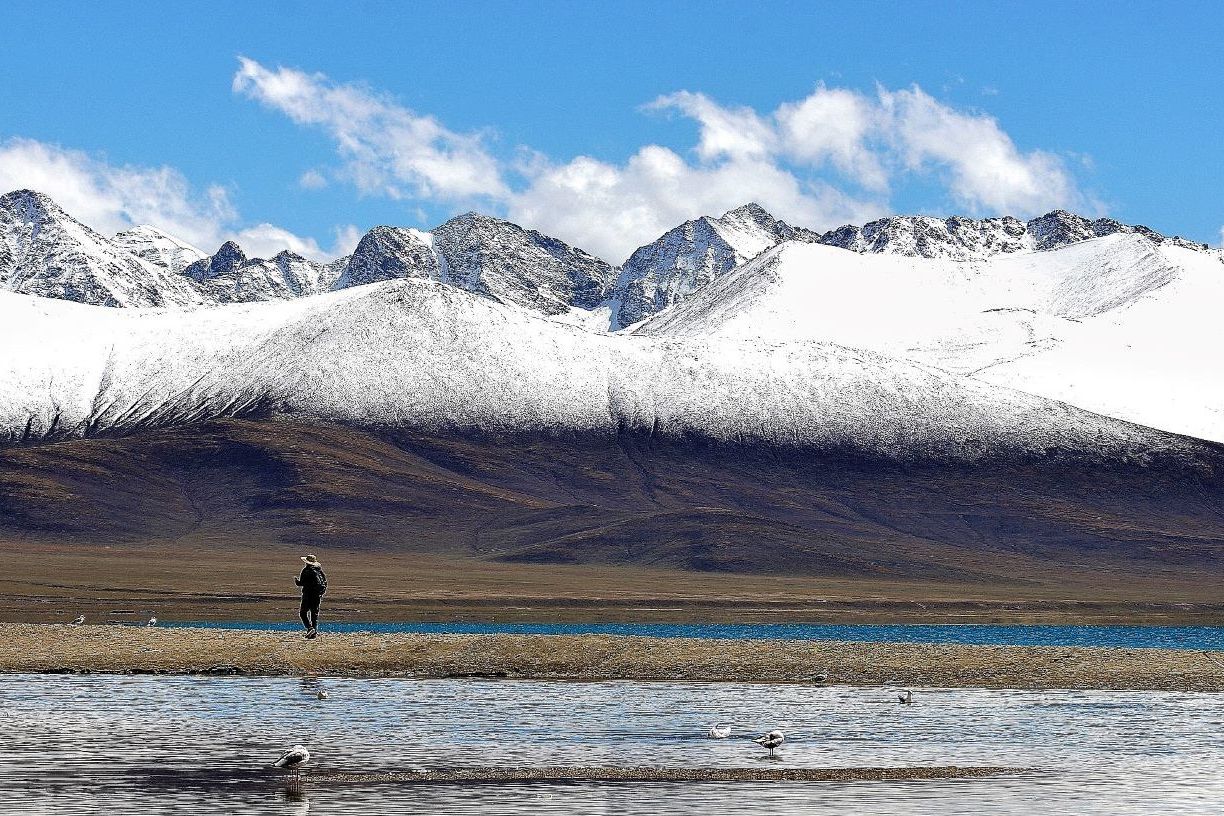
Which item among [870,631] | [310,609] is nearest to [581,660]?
[310,609]

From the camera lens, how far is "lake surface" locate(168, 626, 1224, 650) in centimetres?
11850

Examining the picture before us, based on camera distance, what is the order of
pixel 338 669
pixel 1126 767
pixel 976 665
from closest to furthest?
pixel 1126 767 → pixel 338 669 → pixel 976 665

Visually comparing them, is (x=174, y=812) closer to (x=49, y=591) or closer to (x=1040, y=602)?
(x=49, y=591)

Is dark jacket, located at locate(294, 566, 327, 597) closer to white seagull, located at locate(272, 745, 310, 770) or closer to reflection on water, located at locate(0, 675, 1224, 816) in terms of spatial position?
reflection on water, located at locate(0, 675, 1224, 816)

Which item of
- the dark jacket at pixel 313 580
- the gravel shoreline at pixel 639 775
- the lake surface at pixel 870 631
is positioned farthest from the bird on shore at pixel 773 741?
the lake surface at pixel 870 631

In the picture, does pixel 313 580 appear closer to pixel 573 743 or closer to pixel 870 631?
pixel 573 743

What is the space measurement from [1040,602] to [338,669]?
15646cm

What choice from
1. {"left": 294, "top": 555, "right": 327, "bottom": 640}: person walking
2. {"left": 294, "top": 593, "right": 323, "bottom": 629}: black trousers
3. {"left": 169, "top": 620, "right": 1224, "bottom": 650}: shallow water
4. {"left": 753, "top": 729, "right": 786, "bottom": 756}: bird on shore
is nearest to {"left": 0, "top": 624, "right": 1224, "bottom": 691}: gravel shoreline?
{"left": 294, "top": 593, "right": 323, "bottom": 629}: black trousers

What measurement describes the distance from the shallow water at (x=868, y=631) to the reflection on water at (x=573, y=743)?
208 feet

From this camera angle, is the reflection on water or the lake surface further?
the lake surface

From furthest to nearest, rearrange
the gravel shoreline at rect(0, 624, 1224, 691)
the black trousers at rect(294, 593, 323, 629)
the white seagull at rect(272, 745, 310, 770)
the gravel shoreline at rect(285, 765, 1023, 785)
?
the black trousers at rect(294, 593, 323, 629) < the gravel shoreline at rect(0, 624, 1224, 691) < the white seagull at rect(272, 745, 310, 770) < the gravel shoreline at rect(285, 765, 1023, 785)

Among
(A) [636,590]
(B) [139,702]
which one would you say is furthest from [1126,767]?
(A) [636,590]

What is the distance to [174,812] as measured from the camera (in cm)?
2911

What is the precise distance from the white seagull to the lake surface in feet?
256
